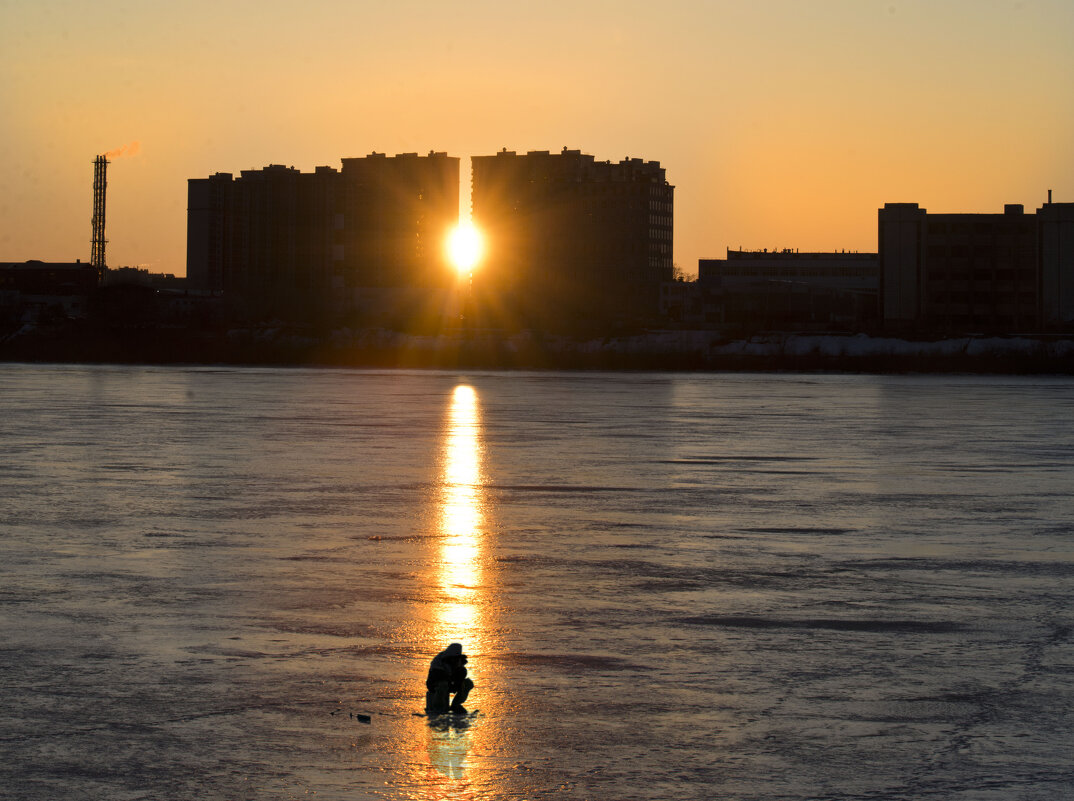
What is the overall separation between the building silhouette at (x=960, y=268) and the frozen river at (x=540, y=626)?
368 feet

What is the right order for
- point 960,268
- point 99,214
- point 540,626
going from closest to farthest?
1. point 540,626
2. point 960,268
3. point 99,214

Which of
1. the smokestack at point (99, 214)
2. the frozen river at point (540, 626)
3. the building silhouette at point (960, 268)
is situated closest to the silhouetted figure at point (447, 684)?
the frozen river at point (540, 626)

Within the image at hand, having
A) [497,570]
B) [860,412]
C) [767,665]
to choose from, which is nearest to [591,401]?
[860,412]

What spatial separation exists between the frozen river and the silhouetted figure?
4.9 inches

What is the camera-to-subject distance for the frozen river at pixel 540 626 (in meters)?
6.57

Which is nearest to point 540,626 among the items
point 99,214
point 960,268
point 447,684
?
point 447,684

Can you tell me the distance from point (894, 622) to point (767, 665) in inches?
68.8

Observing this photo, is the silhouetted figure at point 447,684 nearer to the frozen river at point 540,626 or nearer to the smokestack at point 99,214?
the frozen river at point 540,626

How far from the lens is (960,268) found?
13225 cm

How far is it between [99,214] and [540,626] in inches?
6496

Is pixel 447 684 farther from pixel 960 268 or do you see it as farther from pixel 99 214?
pixel 99 214

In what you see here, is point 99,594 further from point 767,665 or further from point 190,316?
point 190,316

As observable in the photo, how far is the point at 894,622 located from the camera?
32.5ft

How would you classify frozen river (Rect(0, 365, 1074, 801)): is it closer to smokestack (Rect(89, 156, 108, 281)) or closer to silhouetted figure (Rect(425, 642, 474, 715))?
silhouetted figure (Rect(425, 642, 474, 715))
